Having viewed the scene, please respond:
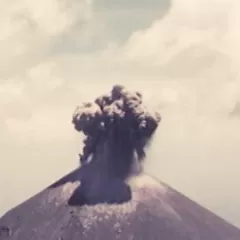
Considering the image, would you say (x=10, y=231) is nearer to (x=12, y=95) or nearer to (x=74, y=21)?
(x=12, y=95)

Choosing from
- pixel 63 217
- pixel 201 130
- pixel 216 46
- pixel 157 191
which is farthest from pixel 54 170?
pixel 216 46

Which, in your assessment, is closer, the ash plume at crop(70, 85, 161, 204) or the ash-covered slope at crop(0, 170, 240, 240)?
the ash-covered slope at crop(0, 170, 240, 240)

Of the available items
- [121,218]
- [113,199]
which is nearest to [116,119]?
[113,199]

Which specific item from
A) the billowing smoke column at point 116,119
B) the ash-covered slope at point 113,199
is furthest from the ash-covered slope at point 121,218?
the billowing smoke column at point 116,119

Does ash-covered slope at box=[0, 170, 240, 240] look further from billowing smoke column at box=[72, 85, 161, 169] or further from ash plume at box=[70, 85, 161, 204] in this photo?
billowing smoke column at box=[72, 85, 161, 169]

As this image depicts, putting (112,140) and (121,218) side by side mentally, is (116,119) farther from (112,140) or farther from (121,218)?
(121,218)

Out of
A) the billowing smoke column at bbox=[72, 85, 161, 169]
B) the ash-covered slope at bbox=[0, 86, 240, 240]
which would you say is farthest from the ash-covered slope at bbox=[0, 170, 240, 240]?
the billowing smoke column at bbox=[72, 85, 161, 169]

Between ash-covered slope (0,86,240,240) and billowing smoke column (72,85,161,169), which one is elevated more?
billowing smoke column (72,85,161,169)
